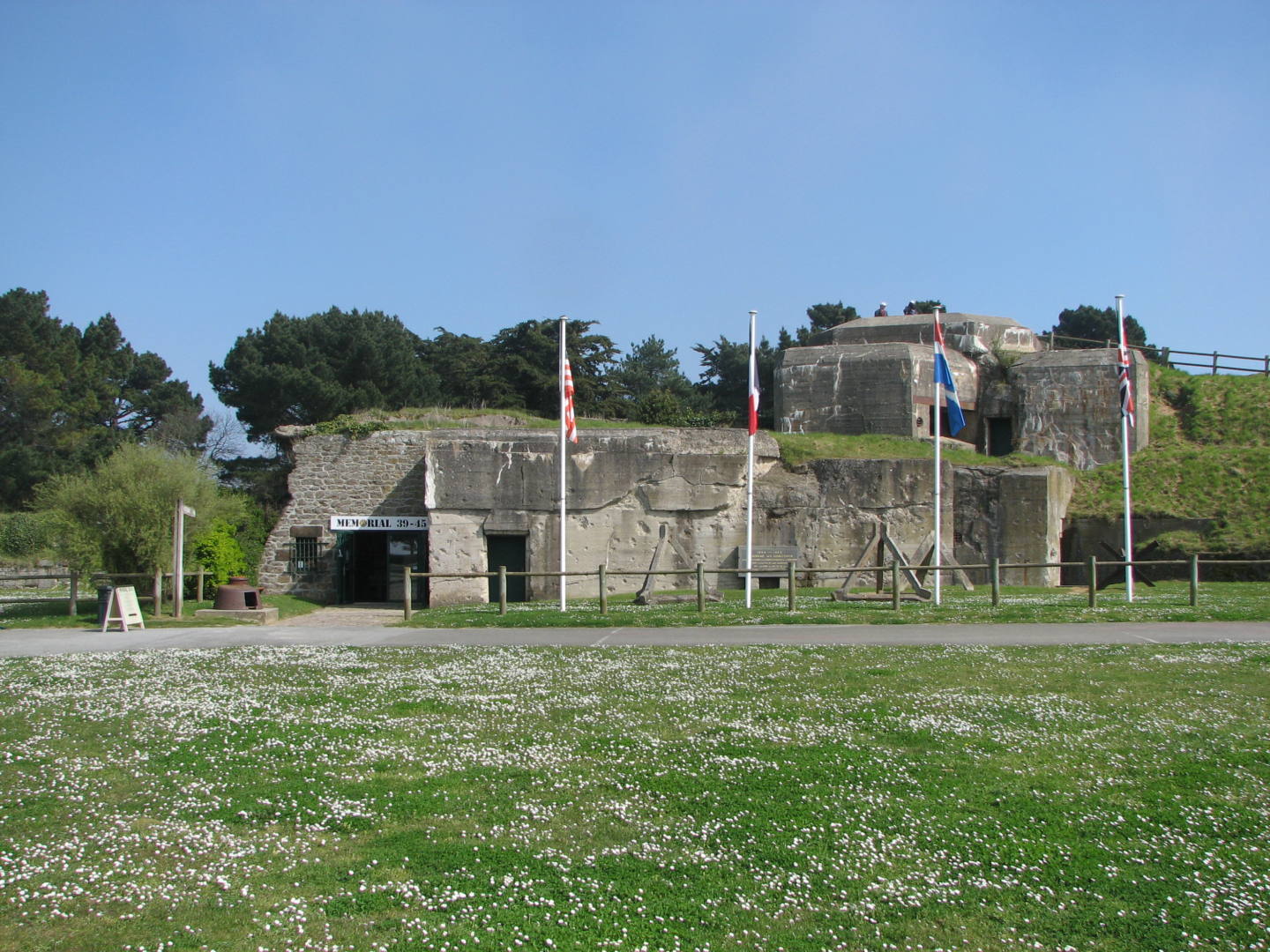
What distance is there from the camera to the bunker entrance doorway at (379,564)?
28547 millimetres

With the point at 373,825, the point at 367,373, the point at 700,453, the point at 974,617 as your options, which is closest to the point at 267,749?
the point at 373,825

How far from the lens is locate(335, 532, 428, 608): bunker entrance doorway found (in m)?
28.5

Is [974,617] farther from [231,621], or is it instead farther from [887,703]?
[231,621]

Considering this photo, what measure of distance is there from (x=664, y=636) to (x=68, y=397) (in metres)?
47.2

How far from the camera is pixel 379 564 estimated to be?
29719 millimetres

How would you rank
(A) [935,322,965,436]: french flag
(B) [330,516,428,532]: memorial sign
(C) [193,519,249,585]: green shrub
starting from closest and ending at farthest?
(A) [935,322,965,436]: french flag < (C) [193,519,249,585]: green shrub < (B) [330,516,428,532]: memorial sign

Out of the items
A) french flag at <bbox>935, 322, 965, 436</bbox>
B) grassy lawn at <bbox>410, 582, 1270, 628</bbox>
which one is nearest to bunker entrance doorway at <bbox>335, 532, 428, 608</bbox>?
grassy lawn at <bbox>410, 582, 1270, 628</bbox>

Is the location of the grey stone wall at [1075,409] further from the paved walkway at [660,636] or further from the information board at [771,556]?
the paved walkway at [660,636]

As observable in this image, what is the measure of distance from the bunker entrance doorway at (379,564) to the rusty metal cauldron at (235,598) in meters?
6.38

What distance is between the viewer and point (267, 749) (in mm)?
9023

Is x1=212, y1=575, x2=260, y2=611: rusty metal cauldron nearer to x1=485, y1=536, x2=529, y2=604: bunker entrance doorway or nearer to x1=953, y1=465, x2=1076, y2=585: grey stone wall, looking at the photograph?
x1=485, y1=536, x2=529, y2=604: bunker entrance doorway

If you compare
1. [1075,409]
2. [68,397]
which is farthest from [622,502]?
[68,397]

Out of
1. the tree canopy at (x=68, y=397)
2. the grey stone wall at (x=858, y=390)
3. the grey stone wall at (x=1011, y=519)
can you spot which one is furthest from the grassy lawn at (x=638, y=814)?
the tree canopy at (x=68, y=397)

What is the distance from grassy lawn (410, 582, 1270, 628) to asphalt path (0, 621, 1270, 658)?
66cm
